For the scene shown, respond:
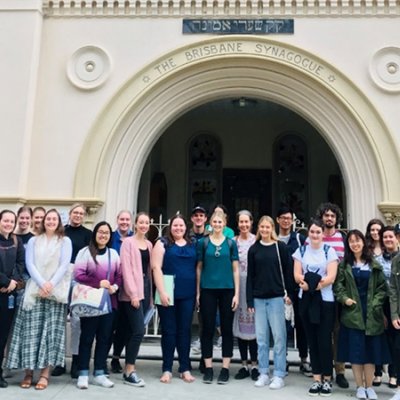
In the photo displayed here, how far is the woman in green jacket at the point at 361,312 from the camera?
462cm

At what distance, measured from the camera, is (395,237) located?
16.6 ft

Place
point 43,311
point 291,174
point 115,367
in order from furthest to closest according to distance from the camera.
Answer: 1. point 291,174
2. point 115,367
3. point 43,311

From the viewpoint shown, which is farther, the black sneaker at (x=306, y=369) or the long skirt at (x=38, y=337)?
the black sneaker at (x=306, y=369)

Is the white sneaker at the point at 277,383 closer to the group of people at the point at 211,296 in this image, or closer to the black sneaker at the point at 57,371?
the group of people at the point at 211,296

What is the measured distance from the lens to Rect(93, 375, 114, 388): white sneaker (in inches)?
187

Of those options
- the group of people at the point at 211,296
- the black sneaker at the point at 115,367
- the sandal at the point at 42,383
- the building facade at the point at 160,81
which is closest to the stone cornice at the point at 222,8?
the building facade at the point at 160,81

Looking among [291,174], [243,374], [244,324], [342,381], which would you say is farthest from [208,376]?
[291,174]

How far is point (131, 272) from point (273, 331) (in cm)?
168

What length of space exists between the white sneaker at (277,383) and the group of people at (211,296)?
0.6 inches

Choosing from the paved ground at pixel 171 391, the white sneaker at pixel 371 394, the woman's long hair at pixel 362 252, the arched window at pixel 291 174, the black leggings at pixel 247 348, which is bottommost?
the paved ground at pixel 171 391

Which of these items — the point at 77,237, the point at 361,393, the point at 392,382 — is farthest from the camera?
the point at 77,237

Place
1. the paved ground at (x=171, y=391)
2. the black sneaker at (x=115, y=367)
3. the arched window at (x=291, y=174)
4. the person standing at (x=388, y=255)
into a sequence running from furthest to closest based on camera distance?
the arched window at (x=291, y=174) → the black sneaker at (x=115, y=367) → the person standing at (x=388, y=255) → the paved ground at (x=171, y=391)

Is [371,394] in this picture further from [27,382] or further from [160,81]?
[160,81]

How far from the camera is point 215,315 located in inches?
199
